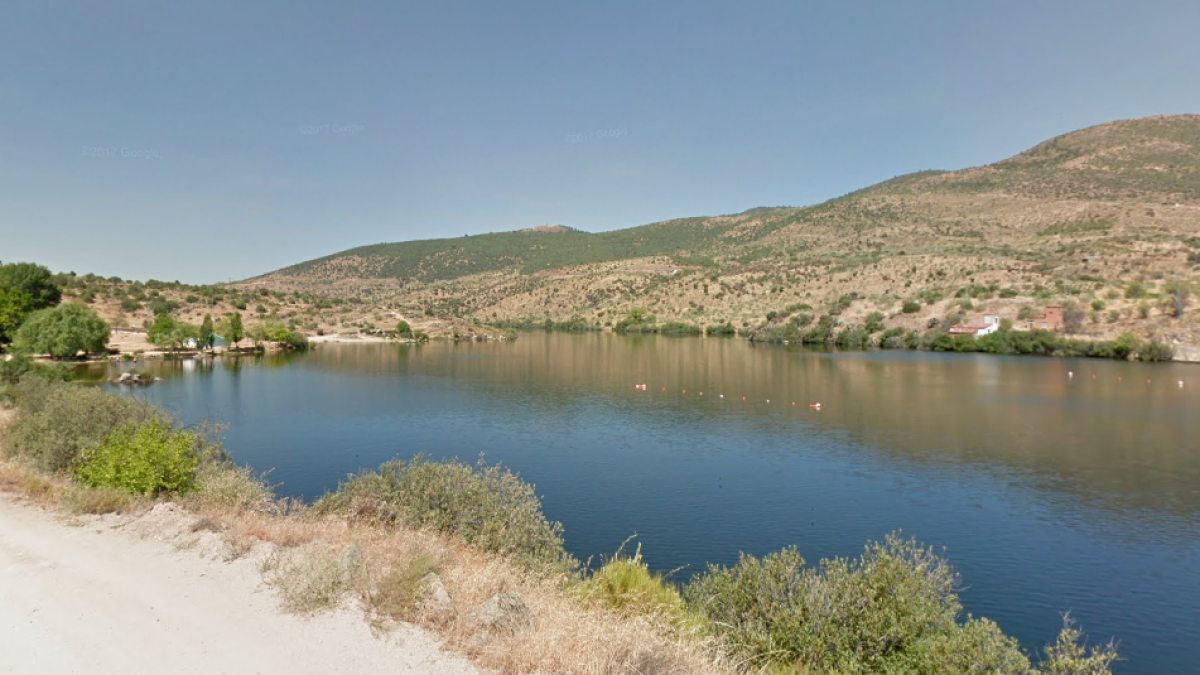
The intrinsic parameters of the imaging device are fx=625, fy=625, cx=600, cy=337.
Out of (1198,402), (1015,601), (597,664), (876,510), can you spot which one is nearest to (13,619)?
(597,664)

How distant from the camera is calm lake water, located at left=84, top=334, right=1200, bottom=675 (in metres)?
13.6

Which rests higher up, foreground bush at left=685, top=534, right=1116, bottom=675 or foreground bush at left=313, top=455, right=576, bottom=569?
foreground bush at left=313, top=455, right=576, bottom=569

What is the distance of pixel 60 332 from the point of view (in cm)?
4856

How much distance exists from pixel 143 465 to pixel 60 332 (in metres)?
50.3

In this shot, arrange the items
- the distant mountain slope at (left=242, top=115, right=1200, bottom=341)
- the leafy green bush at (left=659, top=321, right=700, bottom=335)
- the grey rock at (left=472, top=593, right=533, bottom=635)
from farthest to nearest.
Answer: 1. the leafy green bush at (left=659, top=321, right=700, bottom=335)
2. the distant mountain slope at (left=242, top=115, right=1200, bottom=341)
3. the grey rock at (left=472, top=593, right=533, bottom=635)

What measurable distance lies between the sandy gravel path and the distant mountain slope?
7020cm

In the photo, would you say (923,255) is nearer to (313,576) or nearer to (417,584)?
(417,584)

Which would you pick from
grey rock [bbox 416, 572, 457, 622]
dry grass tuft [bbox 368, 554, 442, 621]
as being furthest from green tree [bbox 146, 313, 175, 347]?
grey rock [bbox 416, 572, 457, 622]

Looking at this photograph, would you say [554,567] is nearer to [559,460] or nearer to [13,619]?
[13,619]

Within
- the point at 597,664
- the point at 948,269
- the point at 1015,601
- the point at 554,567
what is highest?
the point at 948,269

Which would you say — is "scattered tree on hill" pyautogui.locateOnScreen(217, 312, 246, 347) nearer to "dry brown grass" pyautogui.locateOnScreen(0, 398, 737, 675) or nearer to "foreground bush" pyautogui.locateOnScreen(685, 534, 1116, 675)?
"dry brown grass" pyautogui.locateOnScreen(0, 398, 737, 675)

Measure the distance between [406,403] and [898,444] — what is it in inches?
973

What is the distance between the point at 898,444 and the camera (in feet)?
82.4

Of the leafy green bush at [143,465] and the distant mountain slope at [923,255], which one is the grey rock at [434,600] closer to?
the leafy green bush at [143,465]
